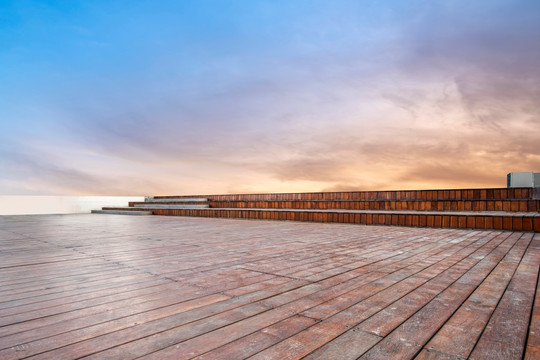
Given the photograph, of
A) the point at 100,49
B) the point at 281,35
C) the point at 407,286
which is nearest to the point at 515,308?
the point at 407,286

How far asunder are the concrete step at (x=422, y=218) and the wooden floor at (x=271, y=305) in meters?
1.66

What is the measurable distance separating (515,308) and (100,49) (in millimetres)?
7646

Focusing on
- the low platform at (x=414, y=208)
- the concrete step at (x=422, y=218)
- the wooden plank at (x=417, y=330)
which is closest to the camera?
the wooden plank at (x=417, y=330)

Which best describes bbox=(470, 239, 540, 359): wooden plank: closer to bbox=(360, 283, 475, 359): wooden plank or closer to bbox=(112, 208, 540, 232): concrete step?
bbox=(360, 283, 475, 359): wooden plank

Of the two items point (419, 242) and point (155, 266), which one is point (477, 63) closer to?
Answer: point (419, 242)

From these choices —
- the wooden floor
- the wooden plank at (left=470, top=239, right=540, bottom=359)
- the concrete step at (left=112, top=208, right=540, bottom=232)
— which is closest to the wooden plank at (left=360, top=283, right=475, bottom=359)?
the wooden floor

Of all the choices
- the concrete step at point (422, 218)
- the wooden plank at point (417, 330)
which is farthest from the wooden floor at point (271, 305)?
the concrete step at point (422, 218)

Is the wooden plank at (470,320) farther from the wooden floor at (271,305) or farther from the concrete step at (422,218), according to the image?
the concrete step at (422,218)

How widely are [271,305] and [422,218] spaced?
370 centimetres

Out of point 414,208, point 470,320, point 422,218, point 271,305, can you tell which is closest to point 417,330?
point 470,320

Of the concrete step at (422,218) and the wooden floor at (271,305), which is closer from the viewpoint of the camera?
the wooden floor at (271,305)

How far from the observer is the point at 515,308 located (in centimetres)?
107

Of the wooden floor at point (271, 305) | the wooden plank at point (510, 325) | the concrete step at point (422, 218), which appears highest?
the concrete step at point (422, 218)

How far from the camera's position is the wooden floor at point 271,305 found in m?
0.78
